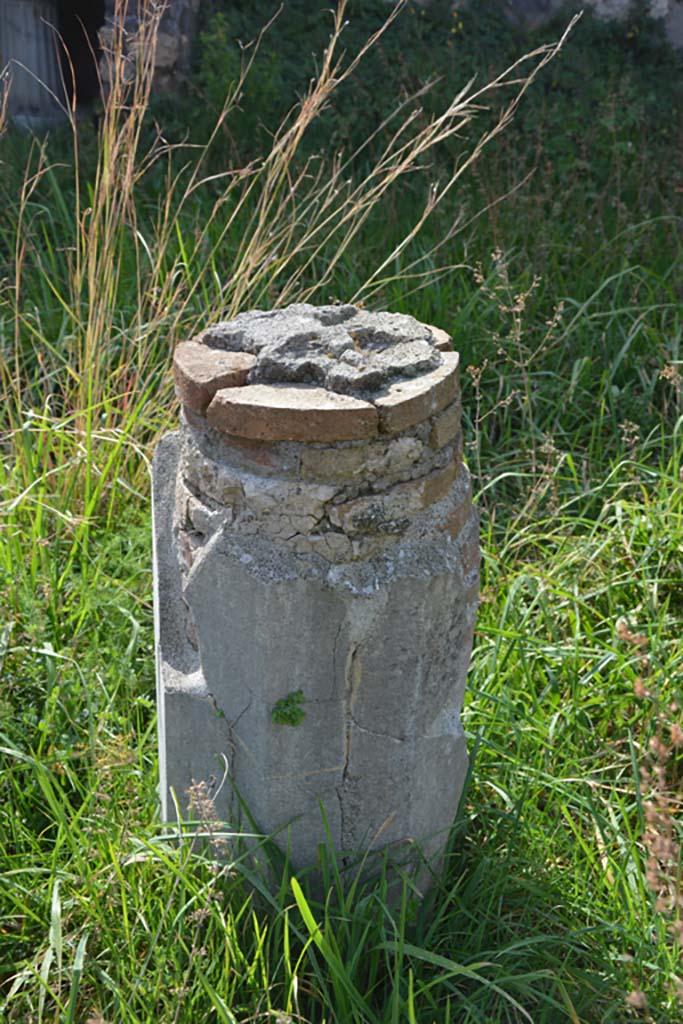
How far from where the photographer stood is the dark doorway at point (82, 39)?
6340 millimetres

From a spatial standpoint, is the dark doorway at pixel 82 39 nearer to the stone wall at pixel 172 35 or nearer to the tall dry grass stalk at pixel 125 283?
the stone wall at pixel 172 35

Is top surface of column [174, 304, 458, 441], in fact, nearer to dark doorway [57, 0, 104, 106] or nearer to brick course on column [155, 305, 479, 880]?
brick course on column [155, 305, 479, 880]

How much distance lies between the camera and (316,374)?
1906 mm

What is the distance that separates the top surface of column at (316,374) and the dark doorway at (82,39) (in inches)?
195

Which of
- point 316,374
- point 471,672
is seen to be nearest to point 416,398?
point 316,374

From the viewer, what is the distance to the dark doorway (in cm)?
634

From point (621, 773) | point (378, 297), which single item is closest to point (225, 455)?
point (621, 773)

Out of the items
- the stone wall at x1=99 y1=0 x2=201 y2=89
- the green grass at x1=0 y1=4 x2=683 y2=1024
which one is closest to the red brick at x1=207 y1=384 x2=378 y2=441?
the green grass at x1=0 y1=4 x2=683 y2=1024

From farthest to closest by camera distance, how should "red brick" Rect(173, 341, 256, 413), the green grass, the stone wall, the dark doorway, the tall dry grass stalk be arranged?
the dark doorway
the stone wall
the tall dry grass stalk
the green grass
"red brick" Rect(173, 341, 256, 413)

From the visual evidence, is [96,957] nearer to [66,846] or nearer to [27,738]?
[66,846]

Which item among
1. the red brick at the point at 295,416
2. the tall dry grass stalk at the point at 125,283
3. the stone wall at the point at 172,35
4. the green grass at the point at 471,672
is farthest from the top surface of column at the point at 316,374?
the stone wall at the point at 172,35

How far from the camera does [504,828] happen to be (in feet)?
7.87

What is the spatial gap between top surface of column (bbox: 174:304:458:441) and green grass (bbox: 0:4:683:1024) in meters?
0.56

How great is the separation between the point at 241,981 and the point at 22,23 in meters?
5.88
